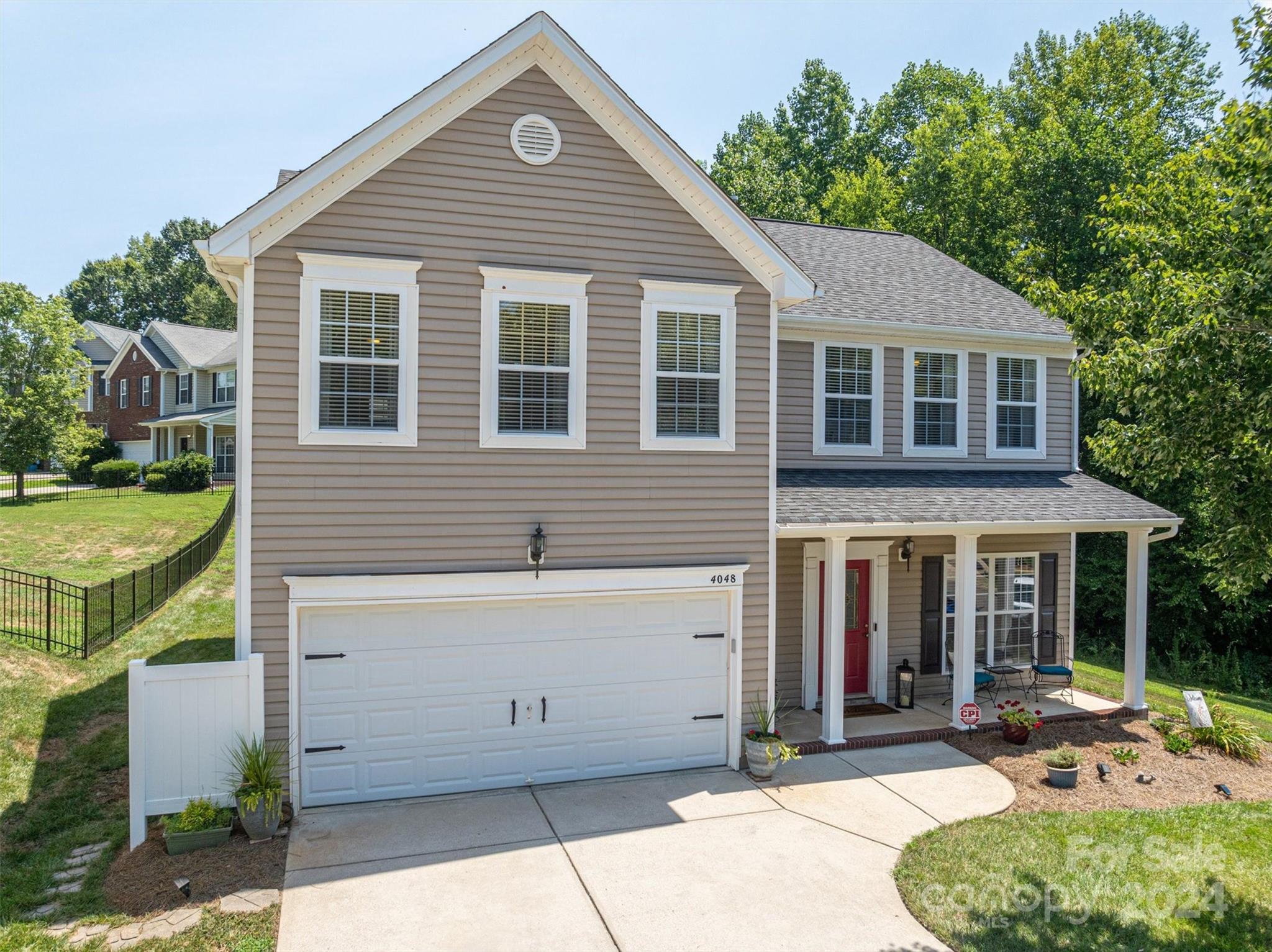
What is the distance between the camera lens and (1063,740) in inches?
459

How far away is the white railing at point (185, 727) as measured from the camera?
8.09 meters

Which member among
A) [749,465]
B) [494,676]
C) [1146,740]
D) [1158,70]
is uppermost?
[1158,70]

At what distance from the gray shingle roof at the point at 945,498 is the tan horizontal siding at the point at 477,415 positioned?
3.86 feet

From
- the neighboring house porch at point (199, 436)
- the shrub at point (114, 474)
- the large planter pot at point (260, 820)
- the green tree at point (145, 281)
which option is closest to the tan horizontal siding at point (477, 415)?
the large planter pot at point (260, 820)

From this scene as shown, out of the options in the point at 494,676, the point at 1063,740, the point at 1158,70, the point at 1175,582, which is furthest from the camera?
the point at 1158,70

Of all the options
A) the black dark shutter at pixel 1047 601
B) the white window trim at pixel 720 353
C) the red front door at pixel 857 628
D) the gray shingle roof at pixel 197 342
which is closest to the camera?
the white window trim at pixel 720 353

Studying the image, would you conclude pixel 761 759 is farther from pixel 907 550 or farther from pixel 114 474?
pixel 114 474

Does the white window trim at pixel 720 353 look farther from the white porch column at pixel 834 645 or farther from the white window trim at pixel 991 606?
the white window trim at pixel 991 606

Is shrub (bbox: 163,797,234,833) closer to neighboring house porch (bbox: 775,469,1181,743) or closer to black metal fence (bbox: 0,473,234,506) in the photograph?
neighboring house porch (bbox: 775,469,1181,743)

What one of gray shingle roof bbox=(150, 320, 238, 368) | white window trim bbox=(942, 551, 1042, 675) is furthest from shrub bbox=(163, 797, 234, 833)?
gray shingle roof bbox=(150, 320, 238, 368)

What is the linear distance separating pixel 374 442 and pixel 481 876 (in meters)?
4.53

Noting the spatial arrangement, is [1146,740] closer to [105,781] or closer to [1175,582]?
[1175,582]

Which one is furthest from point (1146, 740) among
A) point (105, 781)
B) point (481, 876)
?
point (105, 781)

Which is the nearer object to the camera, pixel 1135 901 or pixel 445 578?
pixel 1135 901
